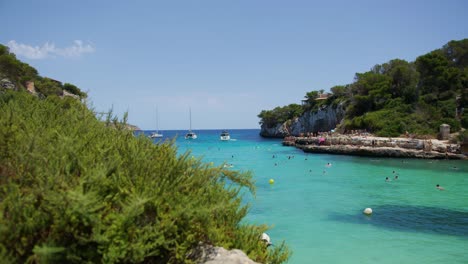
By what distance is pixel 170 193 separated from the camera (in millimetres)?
4586

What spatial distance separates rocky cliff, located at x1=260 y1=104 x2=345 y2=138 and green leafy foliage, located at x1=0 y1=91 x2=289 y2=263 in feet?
214

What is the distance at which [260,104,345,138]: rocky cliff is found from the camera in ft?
228

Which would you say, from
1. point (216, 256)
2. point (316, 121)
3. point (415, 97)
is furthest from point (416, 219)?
point (316, 121)

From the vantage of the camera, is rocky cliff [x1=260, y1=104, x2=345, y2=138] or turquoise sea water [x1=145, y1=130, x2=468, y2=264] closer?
turquoise sea water [x1=145, y1=130, x2=468, y2=264]

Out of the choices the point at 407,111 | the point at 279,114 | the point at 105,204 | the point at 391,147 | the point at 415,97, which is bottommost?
the point at 391,147

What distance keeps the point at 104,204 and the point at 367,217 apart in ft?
48.0

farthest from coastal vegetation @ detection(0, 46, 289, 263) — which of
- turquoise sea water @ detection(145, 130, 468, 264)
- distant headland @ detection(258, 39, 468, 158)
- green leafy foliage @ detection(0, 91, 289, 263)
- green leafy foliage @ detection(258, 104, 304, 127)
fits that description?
green leafy foliage @ detection(258, 104, 304, 127)

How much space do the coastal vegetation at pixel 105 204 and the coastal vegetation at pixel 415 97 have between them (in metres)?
48.1

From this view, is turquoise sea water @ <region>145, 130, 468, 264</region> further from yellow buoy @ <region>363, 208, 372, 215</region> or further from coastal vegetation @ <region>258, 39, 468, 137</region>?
coastal vegetation @ <region>258, 39, 468, 137</region>

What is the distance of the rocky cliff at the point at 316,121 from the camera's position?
6946 centimetres

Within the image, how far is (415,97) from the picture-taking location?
54.8 m

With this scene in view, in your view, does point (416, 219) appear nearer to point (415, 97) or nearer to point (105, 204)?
point (105, 204)

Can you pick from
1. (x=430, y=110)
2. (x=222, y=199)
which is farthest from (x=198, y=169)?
(x=430, y=110)

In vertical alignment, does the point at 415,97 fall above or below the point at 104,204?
above
